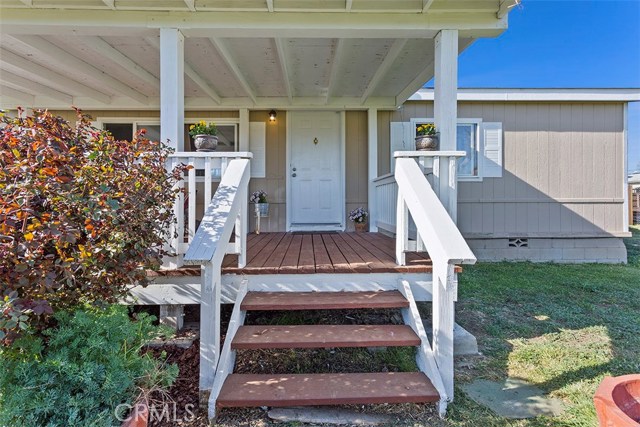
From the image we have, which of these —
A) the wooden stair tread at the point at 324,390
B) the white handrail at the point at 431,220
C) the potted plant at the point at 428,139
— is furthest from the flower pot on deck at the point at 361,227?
the wooden stair tread at the point at 324,390

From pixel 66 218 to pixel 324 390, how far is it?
1529mm

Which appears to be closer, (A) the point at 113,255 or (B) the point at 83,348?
(B) the point at 83,348

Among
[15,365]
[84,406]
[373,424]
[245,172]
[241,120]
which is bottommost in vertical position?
[373,424]

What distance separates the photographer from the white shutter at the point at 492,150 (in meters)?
5.73

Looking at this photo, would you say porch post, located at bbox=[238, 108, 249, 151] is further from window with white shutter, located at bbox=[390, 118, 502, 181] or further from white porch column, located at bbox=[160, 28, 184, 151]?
window with white shutter, located at bbox=[390, 118, 502, 181]

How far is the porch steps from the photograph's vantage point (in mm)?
1738

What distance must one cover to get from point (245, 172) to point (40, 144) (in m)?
1.22

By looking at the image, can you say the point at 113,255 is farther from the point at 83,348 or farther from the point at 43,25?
the point at 43,25

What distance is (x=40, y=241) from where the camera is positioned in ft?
4.95

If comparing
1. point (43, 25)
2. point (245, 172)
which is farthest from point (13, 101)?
point (245, 172)

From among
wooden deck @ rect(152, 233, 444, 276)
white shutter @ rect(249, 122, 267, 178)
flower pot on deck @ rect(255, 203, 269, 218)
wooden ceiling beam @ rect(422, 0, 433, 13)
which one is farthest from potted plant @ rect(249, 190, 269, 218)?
wooden ceiling beam @ rect(422, 0, 433, 13)

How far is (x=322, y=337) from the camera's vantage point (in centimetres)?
205

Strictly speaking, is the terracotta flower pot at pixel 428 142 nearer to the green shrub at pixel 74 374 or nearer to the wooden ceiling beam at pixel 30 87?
the green shrub at pixel 74 374

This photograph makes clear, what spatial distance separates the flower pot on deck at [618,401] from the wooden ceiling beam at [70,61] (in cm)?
512
